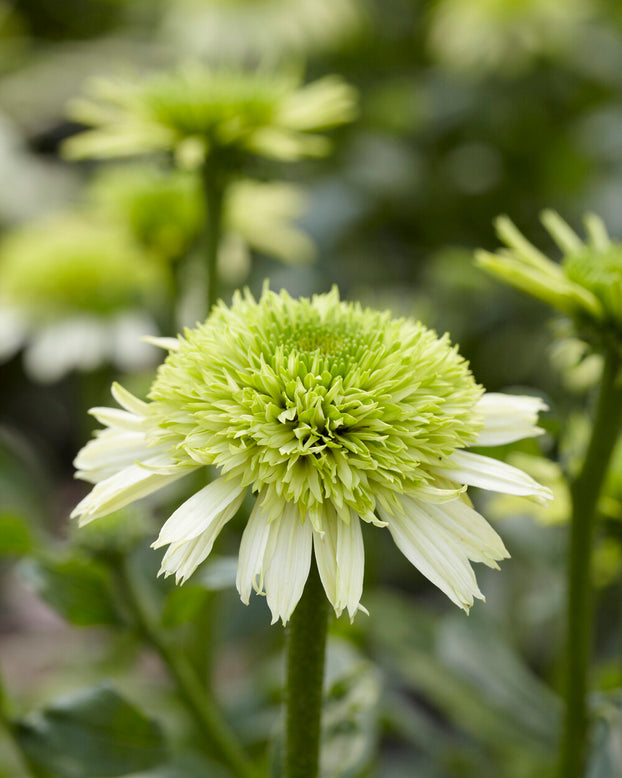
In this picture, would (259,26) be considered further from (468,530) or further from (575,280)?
(468,530)

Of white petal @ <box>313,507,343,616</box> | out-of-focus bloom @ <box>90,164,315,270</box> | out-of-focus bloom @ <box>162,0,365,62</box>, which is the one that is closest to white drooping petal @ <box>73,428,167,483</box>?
white petal @ <box>313,507,343,616</box>

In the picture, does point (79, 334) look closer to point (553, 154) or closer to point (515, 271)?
point (515, 271)

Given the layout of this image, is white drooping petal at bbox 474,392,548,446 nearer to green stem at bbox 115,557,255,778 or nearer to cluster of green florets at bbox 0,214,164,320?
green stem at bbox 115,557,255,778

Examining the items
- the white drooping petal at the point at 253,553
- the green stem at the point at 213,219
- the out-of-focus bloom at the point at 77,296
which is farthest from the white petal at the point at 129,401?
the out-of-focus bloom at the point at 77,296

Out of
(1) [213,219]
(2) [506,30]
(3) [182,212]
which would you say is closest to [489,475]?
(1) [213,219]

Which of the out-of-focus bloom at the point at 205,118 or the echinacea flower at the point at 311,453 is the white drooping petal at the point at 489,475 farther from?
the out-of-focus bloom at the point at 205,118

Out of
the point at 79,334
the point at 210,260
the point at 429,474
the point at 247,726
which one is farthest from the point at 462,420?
the point at 79,334
